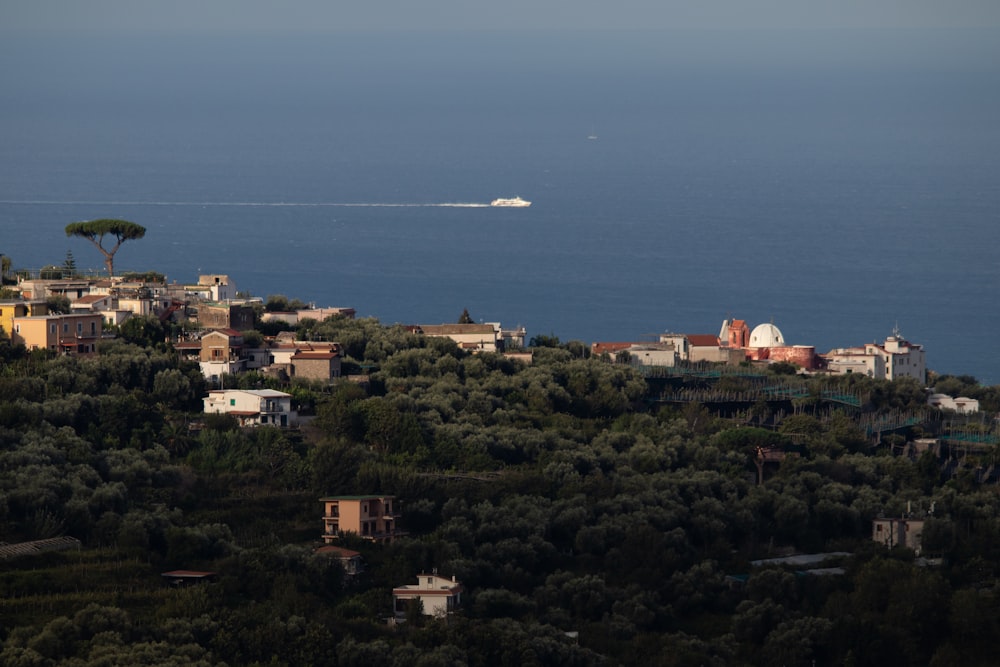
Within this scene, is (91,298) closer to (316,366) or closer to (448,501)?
(316,366)

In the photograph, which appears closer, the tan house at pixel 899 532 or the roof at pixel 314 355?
the tan house at pixel 899 532

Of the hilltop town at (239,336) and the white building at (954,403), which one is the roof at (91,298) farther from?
the white building at (954,403)

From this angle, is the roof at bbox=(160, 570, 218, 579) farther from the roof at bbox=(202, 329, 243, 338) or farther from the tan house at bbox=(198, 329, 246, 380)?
the roof at bbox=(202, 329, 243, 338)

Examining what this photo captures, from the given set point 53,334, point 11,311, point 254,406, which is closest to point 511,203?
point 11,311

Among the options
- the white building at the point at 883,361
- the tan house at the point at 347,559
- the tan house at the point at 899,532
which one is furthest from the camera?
the white building at the point at 883,361

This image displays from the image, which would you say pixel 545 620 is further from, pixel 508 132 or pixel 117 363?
pixel 508 132

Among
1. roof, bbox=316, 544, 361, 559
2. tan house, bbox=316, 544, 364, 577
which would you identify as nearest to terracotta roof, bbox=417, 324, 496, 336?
roof, bbox=316, 544, 361, 559

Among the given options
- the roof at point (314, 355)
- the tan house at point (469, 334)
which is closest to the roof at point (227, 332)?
the roof at point (314, 355)
